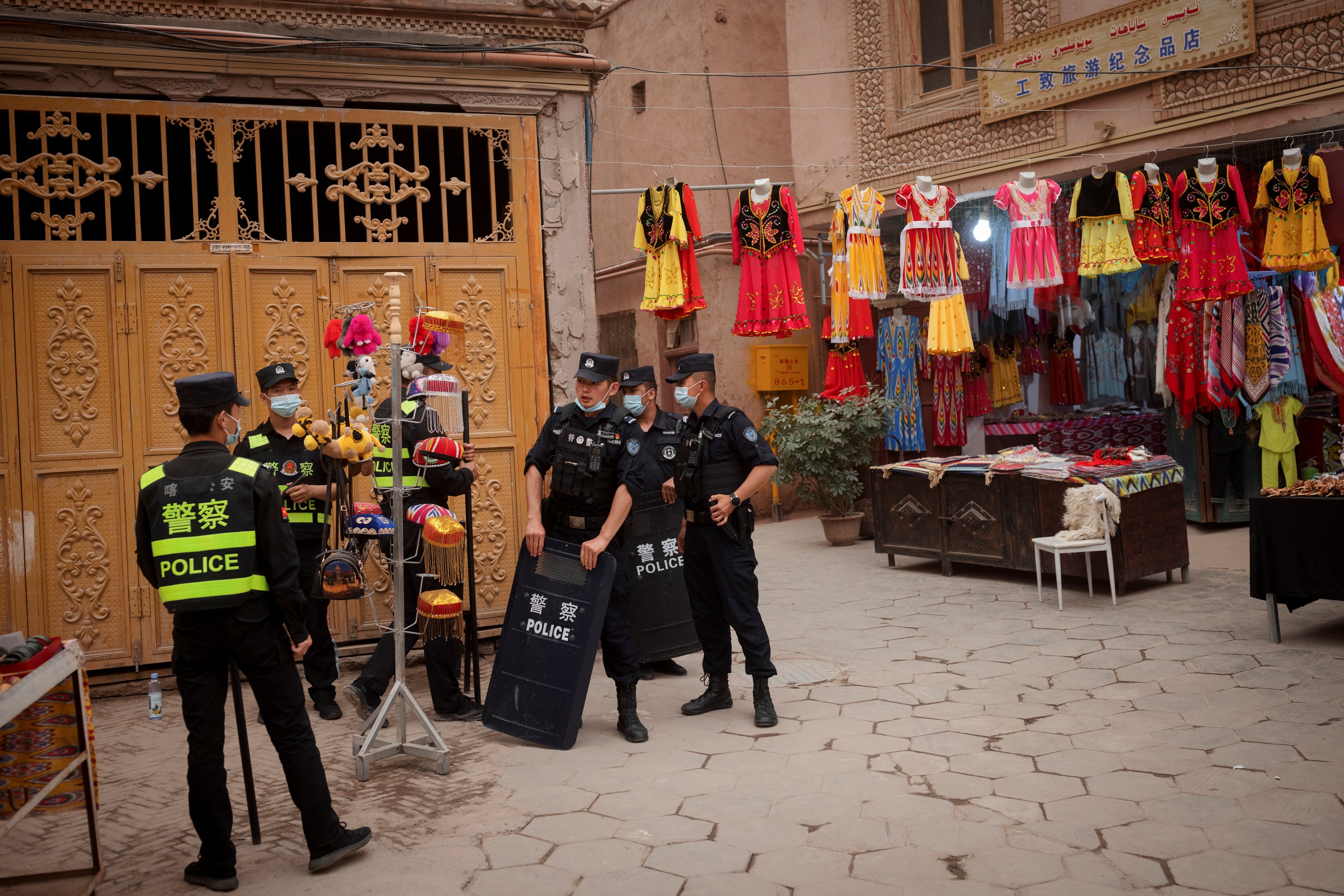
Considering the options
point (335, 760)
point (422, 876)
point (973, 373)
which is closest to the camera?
point (422, 876)

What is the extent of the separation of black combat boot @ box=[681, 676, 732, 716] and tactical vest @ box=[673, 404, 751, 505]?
1021 millimetres

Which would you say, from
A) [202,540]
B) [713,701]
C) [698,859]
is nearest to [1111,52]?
[713,701]

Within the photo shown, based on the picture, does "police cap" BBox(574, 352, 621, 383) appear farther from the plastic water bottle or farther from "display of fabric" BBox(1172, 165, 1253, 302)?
"display of fabric" BBox(1172, 165, 1253, 302)

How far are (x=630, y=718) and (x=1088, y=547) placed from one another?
4424 millimetres

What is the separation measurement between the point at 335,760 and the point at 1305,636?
598 centimetres

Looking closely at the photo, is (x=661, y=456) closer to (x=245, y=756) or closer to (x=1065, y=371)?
(x=245, y=756)

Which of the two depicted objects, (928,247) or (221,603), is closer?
(221,603)

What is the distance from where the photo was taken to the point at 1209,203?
9.48m

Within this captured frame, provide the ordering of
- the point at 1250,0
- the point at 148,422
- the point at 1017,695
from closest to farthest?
1. the point at 1017,695
2. the point at 148,422
3. the point at 1250,0

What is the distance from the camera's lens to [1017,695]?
5.83m

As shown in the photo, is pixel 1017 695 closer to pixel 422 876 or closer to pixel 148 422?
pixel 422 876

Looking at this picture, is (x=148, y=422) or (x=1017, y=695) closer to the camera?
(x=1017, y=695)

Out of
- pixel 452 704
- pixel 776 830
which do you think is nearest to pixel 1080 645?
pixel 776 830

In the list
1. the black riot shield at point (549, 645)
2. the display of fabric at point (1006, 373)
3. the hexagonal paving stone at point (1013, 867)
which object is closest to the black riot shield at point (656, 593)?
the black riot shield at point (549, 645)
